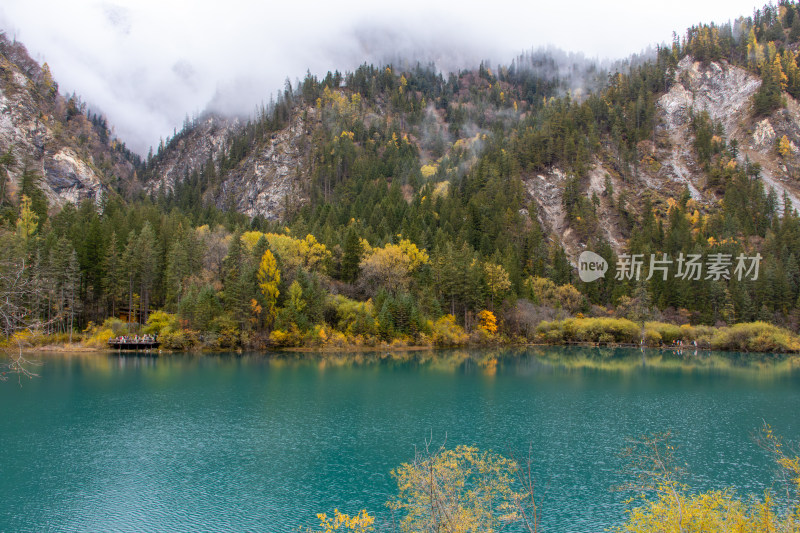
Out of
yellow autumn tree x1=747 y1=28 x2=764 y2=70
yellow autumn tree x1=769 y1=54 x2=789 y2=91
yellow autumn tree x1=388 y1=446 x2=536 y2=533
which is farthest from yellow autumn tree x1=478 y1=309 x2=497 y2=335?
yellow autumn tree x1=747 y1=28 x2=764 y2=70

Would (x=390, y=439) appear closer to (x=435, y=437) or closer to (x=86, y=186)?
(x=435, y=437)

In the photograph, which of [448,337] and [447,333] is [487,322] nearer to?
[448,337]

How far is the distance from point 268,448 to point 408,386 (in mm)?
21364

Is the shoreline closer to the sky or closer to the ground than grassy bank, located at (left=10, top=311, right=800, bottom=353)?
closer to the ground

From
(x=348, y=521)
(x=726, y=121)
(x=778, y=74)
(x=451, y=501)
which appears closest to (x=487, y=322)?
(x=451, y=501)

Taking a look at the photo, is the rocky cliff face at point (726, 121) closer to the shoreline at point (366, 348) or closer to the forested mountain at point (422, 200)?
the forested mountain at point (422, 200)

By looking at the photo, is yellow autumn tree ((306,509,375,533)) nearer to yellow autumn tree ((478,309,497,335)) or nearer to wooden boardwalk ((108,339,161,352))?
wooden boardwalk ((108,339,161,352))

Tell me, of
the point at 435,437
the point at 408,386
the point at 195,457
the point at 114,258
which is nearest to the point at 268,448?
the point at 195,457

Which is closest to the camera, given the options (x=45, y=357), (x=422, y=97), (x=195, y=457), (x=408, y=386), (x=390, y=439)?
(x=195, y=457)

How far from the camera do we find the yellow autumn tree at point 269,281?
76.8m

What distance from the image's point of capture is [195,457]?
90.0 ft

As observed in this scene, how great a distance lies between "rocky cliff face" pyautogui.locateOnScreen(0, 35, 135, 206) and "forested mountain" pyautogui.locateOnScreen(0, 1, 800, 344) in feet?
2.02

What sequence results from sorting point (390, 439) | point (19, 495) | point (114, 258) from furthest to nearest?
point (114, 258) < point (390, 439) < point (19, 495)

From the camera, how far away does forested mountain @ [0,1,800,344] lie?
81062mm
